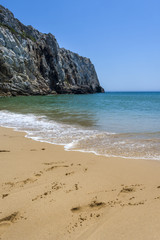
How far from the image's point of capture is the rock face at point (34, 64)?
160ft

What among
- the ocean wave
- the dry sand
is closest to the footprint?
the dry sand

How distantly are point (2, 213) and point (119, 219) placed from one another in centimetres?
181

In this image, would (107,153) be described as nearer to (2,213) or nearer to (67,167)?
(67,167)

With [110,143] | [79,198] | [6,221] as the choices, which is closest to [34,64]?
[110,143]

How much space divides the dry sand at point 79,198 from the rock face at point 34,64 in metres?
48.0

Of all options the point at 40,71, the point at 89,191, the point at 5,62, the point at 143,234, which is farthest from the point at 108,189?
the point at 40,71

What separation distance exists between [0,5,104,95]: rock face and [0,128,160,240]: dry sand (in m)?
48.0

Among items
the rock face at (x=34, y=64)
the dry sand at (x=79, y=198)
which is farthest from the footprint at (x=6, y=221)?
the rock face at (x=34, y=64)

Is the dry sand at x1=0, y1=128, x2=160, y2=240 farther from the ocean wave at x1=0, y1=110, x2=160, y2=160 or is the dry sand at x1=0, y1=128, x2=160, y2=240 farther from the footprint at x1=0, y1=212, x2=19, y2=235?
the ocean wave at x1=0, y1=110, x2=160, y2=160

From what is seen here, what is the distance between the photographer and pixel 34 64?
59156 millimetres

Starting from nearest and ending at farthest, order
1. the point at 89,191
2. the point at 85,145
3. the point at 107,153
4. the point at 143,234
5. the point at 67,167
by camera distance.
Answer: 1. the point at 143,234
2. the point at 89,191
3. the point at 67,167
4. the point at 107,153
5. the point at 85,145

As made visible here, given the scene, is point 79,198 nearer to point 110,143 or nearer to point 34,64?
point 110,143

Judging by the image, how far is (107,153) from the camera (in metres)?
5.74

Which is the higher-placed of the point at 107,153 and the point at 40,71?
the point at 40,71
